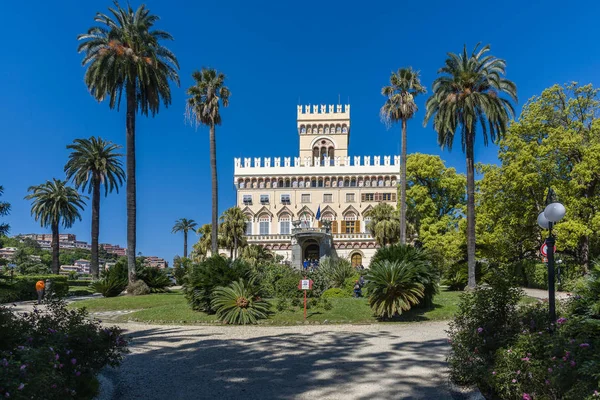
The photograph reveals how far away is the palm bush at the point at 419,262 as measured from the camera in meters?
15.6

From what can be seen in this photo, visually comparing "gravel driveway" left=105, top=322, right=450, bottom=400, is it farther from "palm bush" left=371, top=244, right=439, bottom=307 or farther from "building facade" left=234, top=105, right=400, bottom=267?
"building facade" left=234, top=105, right=400, bottom=267

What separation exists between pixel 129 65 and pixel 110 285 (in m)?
11.0

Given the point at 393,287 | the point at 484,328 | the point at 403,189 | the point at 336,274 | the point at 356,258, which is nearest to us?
the point at 484,328

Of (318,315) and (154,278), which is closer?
(318,315)

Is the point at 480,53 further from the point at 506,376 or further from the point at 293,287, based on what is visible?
the point at 506,376

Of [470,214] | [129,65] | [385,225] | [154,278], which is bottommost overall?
[154,278]

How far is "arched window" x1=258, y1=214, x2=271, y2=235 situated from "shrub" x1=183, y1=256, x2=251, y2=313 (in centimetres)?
4516

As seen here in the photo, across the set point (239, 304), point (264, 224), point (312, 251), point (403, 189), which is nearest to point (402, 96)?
point (403, 189)

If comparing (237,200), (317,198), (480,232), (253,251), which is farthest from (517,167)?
(237,200)

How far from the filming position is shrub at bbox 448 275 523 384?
6766 mm

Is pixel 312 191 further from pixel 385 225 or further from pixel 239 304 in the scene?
pixel 239 304

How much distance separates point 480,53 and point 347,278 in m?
13.6

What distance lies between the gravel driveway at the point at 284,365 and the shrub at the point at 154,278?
12891 millimetres

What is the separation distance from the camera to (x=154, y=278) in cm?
2600
